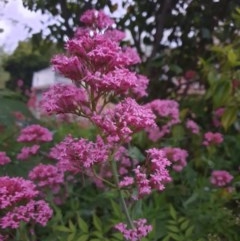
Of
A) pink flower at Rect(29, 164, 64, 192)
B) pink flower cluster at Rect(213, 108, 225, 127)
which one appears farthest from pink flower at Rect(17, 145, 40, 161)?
pink flower cluster at Rect(213, 108, 225, 127)

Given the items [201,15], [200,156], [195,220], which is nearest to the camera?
[195,220]

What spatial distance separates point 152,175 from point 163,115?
1134 mm

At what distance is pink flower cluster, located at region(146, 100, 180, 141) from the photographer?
2732mm

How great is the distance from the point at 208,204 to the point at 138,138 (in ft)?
2.18

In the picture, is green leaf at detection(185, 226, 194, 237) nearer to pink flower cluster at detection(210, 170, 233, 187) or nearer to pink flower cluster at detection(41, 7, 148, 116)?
pink flower cluster at detection(210, 170, 233, 187)

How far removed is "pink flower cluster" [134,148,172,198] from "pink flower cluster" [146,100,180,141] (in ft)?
3.40

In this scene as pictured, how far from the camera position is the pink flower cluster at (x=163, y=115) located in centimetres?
273

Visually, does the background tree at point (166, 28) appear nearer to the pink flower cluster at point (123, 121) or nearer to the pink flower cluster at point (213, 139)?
the pink flower cluster at point (213, 139)

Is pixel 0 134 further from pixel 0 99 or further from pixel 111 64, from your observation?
pixel 111 64

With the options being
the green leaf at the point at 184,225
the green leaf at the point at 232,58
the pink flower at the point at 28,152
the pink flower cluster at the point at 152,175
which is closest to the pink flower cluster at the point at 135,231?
the pink flower cluster at the point at 152,175

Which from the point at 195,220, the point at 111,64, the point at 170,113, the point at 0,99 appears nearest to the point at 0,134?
the point at 0,99

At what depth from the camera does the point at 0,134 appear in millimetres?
3148

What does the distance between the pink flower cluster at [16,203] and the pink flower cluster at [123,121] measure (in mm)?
363

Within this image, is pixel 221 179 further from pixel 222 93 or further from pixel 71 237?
pixel 71 237
